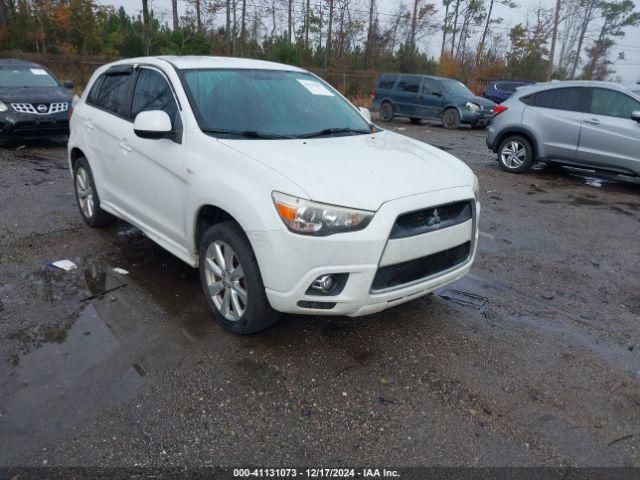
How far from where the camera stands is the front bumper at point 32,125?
979 centimetres

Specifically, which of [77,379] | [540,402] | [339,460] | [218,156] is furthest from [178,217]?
[540,402]

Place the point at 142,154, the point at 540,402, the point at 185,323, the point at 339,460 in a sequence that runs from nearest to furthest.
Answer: the point at 339,460
the point at 540,402
the point at 185,323
the point at 142,154

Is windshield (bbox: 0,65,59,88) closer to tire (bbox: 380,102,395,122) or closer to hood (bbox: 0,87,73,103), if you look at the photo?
hood (bbox: 0,87,73,103)

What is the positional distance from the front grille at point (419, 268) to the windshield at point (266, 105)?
1.37 metres

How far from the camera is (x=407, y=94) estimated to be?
1852 cm

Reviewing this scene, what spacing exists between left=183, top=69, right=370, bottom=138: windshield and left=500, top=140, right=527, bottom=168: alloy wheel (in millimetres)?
6108

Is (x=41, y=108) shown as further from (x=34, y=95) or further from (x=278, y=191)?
(x=278, y=191)

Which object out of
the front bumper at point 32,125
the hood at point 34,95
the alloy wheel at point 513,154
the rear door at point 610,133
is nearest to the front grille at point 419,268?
the rear door at point 610,133

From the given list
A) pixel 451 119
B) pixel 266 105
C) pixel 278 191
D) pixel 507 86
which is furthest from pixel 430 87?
pixel 278 191

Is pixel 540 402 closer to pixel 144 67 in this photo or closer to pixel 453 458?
pixel 453 458

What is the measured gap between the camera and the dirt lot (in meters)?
2.60

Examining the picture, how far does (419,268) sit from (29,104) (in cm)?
961

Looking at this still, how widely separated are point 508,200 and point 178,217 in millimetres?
5565

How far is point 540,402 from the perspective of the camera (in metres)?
3.00
